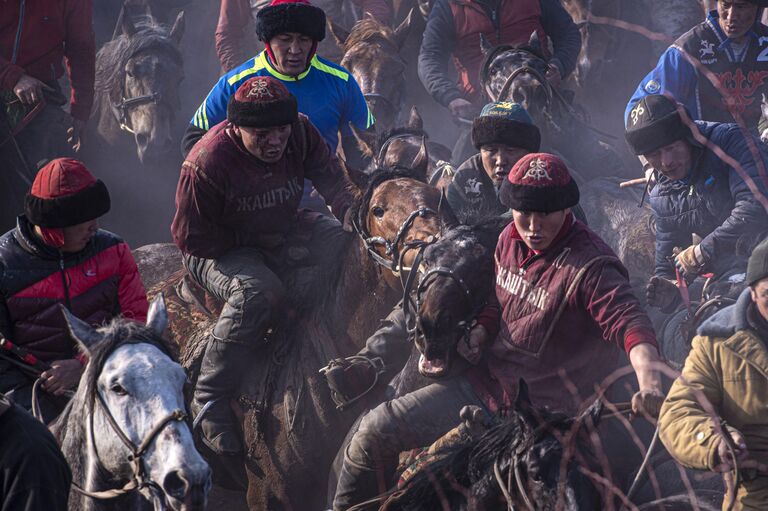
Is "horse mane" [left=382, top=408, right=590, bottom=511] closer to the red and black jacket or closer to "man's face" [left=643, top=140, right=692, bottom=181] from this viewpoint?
the red and black jacket

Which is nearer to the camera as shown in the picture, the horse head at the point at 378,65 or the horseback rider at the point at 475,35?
the horseback rider at the point at 475,35

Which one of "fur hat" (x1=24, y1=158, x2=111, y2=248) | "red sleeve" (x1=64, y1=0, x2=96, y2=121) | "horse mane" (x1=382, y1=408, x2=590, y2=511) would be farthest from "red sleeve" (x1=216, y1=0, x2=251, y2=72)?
"horse mane" (x1=382, y1=408, x2=590, y2=511)

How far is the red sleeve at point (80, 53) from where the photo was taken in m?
11.3

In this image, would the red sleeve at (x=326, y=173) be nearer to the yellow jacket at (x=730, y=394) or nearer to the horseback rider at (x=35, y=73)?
the yellow jacket at (x=730, y=394)

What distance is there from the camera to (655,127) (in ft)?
24.3

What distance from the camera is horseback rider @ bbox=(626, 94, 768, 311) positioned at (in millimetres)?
7406

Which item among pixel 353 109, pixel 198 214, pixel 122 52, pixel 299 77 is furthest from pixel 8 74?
pixel 198 214

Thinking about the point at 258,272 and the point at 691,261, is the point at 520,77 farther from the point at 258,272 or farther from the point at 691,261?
the point at 258,272

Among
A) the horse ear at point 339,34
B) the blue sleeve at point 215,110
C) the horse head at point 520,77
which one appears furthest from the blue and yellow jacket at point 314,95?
the horse ear at point 339,34

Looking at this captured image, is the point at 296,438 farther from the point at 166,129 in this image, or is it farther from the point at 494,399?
the point at 166,129

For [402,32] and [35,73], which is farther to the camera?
[402,32]

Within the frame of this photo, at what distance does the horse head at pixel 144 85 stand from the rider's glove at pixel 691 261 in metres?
6.97

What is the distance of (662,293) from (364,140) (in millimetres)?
2770

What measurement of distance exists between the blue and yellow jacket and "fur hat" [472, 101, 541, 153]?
1606 millimetres
